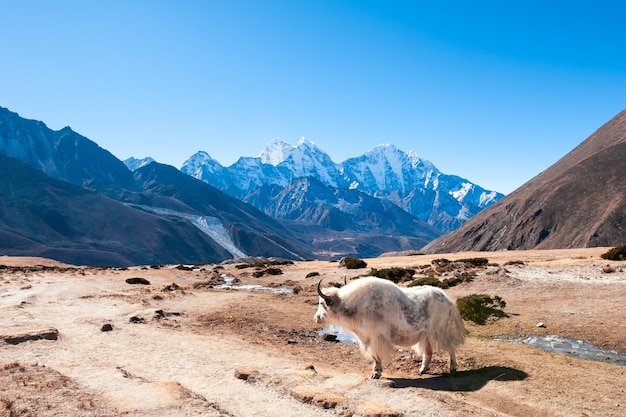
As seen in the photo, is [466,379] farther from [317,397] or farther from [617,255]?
[617,255]

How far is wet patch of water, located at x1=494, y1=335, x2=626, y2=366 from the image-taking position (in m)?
12.1

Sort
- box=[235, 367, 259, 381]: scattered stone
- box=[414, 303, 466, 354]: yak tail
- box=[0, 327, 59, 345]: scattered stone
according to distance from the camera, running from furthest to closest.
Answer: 1. box=[0, 327, 59, 345]: scattered stone
2. box=[414, 303, 466, 354]: yak tail
3. box=[235, 367, 259, 381]: scattered stone

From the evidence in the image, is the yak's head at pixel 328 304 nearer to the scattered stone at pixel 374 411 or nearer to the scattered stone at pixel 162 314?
the scattered stone at pixel 374 411

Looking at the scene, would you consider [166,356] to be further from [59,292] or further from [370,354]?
[59,292]

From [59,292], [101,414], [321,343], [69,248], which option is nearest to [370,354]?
[321,343]

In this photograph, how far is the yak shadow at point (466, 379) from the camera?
9586 mm

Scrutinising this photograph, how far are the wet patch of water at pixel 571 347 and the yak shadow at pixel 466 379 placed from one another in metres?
3.56

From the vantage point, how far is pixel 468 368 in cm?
1127

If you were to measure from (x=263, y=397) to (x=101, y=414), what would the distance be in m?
2.87

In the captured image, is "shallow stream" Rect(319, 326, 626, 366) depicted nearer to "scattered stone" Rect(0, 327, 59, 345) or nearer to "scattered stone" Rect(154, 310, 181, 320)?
"scattered stone" Rect(154, 310, 181, 320)

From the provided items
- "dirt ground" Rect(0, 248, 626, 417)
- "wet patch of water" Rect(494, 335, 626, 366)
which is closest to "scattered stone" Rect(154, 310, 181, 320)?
"dirt ground" Rect(0, 248, 626, 417)

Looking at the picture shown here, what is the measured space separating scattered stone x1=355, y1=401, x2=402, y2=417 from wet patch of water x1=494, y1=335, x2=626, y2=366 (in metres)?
8.18

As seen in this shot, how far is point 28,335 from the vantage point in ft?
39.8

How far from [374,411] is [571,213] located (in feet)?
505
